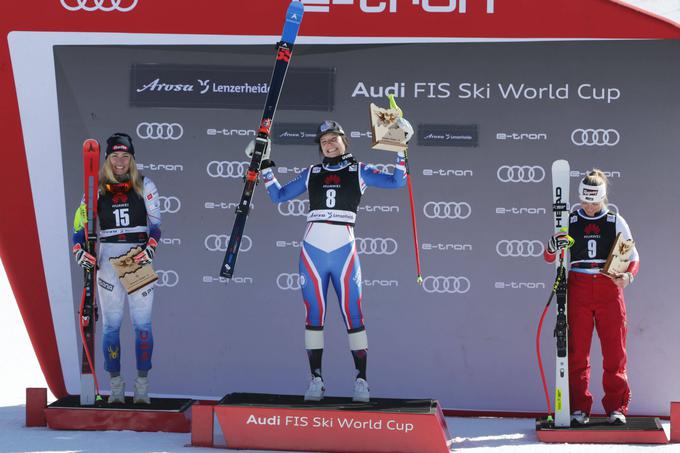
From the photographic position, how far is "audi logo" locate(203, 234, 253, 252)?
6387mm

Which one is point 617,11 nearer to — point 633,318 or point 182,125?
point 633,318

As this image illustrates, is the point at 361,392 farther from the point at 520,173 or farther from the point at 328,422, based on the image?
the point at 520,173

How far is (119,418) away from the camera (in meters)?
5.48

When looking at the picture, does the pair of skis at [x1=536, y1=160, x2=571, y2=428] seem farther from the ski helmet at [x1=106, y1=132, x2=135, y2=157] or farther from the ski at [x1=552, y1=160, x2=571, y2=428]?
the ski helmet at [x1=106, y1=132, x2=135, y2=157]

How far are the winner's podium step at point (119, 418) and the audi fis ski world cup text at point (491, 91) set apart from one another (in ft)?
7.34

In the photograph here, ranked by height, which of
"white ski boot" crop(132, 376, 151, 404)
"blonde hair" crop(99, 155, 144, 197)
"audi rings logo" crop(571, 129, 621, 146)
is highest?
"audi rings logo" crop(571, 129, 621, 146)

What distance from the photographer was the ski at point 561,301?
17.8 feet

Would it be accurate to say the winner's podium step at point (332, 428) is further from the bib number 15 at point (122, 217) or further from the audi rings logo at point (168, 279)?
→ the audi rings logo at point (168, 279)

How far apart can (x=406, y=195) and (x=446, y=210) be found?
26 centimetres

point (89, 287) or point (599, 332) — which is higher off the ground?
point (89, 287)

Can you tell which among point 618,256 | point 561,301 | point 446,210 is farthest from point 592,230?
point 446,210

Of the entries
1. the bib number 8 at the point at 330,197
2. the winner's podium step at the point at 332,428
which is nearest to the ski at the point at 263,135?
the bib number 8 at the point at 330,197

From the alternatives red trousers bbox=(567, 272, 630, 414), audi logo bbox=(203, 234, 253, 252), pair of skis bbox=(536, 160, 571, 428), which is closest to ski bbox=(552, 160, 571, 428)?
pair of skis bbox=(536, 160, 571, 428)

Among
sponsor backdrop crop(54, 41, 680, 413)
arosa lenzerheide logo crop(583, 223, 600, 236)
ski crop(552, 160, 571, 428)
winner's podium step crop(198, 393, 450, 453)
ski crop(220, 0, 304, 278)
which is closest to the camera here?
winner's podium step crop(198, 393, 450, 453)
